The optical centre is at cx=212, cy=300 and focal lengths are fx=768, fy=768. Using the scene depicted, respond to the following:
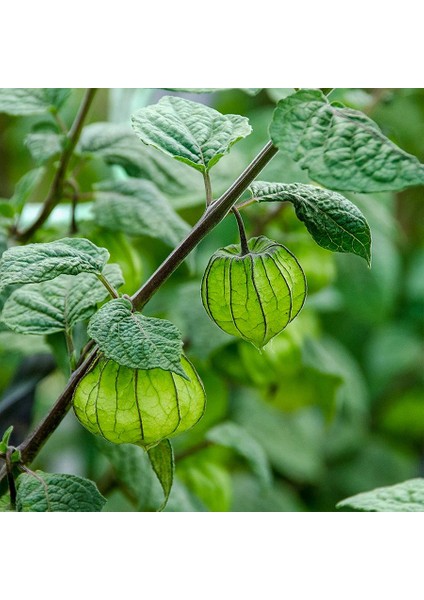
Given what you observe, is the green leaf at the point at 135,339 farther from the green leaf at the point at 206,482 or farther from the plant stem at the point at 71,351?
the green leaf at the point at 206,482

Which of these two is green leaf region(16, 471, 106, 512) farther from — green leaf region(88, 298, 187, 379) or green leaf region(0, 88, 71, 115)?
green leaf region(0, 88, 71, 115)

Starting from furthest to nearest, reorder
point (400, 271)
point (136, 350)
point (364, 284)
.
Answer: point (400, 271) < point (364, 284) < point (136, 350)

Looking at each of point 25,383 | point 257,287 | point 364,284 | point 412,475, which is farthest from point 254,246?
point 412,475

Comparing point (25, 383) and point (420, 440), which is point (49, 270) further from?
point (420, 440)

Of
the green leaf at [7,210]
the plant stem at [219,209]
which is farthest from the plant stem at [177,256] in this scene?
the green leaf at [7,210]

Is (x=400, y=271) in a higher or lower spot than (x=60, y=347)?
lower

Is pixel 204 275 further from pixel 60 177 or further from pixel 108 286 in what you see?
pixel 60 177

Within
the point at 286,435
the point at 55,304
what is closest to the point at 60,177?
the point at 55,304
